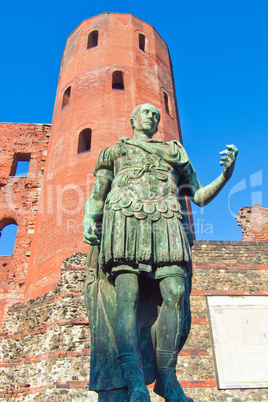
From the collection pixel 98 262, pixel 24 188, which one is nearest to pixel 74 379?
pixel 98 262

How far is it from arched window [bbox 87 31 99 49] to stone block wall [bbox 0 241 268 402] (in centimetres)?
874

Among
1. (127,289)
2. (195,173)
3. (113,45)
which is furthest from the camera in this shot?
(113,45)

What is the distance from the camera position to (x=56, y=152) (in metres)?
12.6

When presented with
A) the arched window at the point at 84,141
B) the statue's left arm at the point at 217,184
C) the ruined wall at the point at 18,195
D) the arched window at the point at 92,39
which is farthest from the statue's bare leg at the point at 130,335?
the arched window at the point at 92,39

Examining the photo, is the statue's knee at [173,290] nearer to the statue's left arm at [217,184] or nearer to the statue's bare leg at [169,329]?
the statue's bare leg at [169,329]

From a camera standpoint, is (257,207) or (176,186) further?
(257,207)

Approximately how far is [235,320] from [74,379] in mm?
3789

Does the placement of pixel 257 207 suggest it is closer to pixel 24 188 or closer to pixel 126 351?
pixel 24 188

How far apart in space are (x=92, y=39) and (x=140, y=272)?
47.2 ft

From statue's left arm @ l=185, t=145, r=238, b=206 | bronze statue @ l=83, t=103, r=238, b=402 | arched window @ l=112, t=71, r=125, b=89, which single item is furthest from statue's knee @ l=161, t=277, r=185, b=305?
arched window @ l=112, t=71, r=125, b=89

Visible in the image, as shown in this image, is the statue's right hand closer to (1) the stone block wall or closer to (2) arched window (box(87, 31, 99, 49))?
(1) the stone block wall

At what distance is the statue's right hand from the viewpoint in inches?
107

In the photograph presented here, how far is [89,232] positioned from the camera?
2797 mm

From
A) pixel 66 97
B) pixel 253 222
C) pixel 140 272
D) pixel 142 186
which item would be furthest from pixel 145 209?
pixel 253 222
